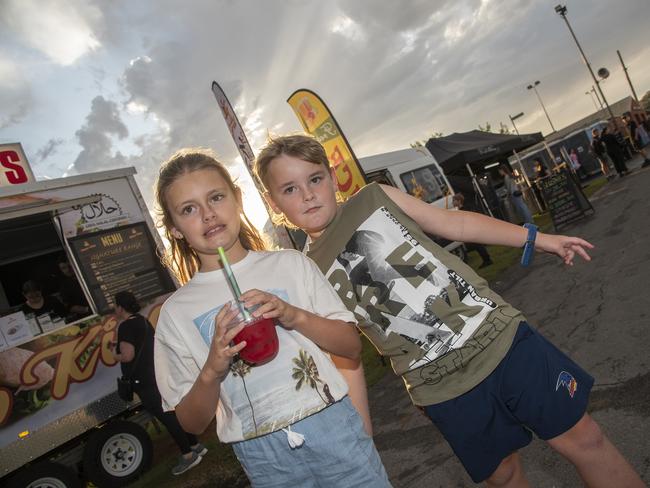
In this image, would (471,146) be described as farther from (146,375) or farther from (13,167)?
(13,167)

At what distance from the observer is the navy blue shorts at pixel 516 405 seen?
5.25ft

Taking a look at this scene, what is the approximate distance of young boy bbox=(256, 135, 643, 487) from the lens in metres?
1.61

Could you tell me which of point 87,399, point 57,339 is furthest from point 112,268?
point 87,399

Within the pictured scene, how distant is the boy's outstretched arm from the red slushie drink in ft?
3.10

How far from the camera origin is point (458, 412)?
171 centimetres

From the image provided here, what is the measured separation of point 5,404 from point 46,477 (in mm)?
894

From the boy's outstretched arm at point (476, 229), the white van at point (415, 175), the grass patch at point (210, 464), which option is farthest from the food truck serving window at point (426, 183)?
the boy's outstretched arm at point (476, 229)

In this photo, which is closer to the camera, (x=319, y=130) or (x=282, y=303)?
(x=282, y=303)

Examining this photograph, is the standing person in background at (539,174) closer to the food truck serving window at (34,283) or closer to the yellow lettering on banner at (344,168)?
the yellow lettering on banner at (344,168)

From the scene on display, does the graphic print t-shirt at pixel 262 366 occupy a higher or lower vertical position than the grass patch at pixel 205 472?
higher

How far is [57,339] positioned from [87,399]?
788mm

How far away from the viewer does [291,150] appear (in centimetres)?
194

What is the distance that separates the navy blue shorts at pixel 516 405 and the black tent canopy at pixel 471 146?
11.5 metres

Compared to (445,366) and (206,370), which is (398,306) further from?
(206,370)
